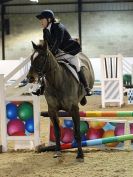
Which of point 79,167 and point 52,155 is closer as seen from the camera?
point 79,167

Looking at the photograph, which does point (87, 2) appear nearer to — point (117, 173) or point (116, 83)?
point (116, 83)

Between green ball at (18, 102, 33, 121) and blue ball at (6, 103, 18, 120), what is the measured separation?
0.07 m

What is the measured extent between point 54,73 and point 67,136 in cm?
122

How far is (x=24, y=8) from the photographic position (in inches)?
993

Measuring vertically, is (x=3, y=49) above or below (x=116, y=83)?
above

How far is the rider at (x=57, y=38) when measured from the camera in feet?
19.2

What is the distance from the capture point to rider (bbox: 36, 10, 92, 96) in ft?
19.2

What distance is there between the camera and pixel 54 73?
5.80 m

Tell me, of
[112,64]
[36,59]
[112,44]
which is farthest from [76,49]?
[112,44]

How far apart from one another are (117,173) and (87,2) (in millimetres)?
20800

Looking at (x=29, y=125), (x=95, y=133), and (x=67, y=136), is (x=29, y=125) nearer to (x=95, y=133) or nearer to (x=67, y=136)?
(x=67, y=136)

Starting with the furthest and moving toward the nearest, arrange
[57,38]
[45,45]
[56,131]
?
1. [56,131]
2. [57,38]
3. [45,45]

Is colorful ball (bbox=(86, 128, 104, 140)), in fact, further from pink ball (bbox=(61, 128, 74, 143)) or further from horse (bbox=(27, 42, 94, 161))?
horse (bbox=(27, 42, 94, 161))

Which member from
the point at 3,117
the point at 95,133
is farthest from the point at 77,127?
the point at 3,117
